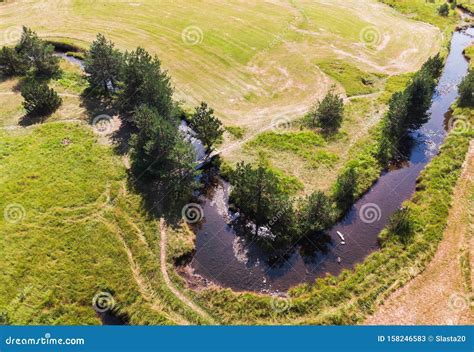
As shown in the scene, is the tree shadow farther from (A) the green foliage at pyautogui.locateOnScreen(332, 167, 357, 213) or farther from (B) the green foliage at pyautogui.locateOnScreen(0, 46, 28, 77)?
(A) the green foliage at pyautogui.locateOnScreen(332, 167, 357, 213)

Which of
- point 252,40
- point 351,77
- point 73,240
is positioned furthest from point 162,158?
point 252,40

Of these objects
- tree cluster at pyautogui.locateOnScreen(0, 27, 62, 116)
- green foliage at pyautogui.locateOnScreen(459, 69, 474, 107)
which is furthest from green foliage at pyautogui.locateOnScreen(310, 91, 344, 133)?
tree cluster at pyautogui.locateOnScreen(0, 27, 62, 116)

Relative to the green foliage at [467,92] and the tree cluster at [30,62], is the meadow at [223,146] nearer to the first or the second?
the tree cluster at [30,62]

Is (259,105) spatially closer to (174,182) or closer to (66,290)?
(174,182)

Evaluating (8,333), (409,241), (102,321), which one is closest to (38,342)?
(8,333)

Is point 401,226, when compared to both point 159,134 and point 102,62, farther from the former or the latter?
point 102,62

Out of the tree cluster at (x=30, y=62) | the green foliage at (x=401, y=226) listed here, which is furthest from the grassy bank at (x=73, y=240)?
the green foliage at (x=401, y=226)

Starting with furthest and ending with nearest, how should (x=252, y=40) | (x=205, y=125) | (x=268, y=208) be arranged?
(x=252, y=40) → (x=205, y=125) → (x=268, y=208)
